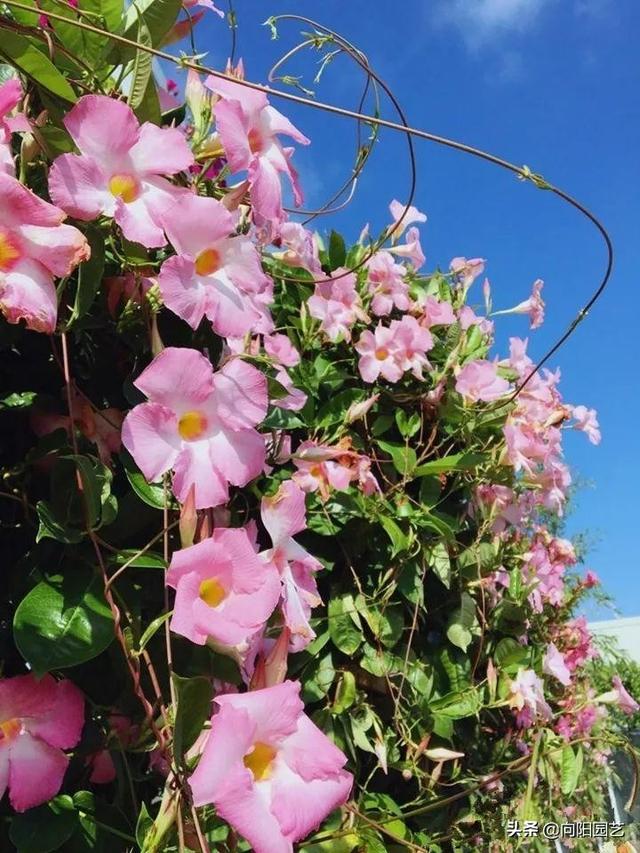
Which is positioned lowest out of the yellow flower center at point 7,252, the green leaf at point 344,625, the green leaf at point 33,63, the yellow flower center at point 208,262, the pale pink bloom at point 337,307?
the green leaf at point 344,625

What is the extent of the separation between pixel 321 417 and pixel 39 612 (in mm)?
662

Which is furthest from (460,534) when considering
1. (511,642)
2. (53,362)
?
(53,362)

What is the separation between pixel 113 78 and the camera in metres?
0.73

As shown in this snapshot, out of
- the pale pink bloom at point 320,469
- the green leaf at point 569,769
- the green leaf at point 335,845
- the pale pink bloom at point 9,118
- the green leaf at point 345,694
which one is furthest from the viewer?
the green leaf at point 569,769

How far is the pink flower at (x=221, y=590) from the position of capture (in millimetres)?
576

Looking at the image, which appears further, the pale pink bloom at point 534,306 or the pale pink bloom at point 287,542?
the pale pink bloom at point 534,306

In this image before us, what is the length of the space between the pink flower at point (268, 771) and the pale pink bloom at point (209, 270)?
12.0 inches

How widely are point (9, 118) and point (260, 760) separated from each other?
1.76 ft

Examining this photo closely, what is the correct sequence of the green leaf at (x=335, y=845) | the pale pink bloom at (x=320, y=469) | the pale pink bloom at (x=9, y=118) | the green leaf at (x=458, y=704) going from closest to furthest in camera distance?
the pale pink bloom at (x=9, y=118), the green leaf at (x=335, y=845), the pale pink bloom at (x=320, y=469), the green leaf at (x=458, y=704)

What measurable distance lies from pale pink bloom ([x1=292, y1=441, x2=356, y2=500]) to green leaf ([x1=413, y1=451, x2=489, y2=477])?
0.15 metres

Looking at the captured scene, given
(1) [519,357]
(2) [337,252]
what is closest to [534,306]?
(1) [519,357]

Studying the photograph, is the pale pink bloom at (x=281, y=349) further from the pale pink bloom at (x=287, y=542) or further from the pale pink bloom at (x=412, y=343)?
the pale pink bloom at (x=287, y=542)

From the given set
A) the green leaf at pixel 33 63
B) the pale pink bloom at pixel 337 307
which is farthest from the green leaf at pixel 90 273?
the pale pink bloom at pixel 337 307

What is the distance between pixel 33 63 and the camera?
2.03ft
